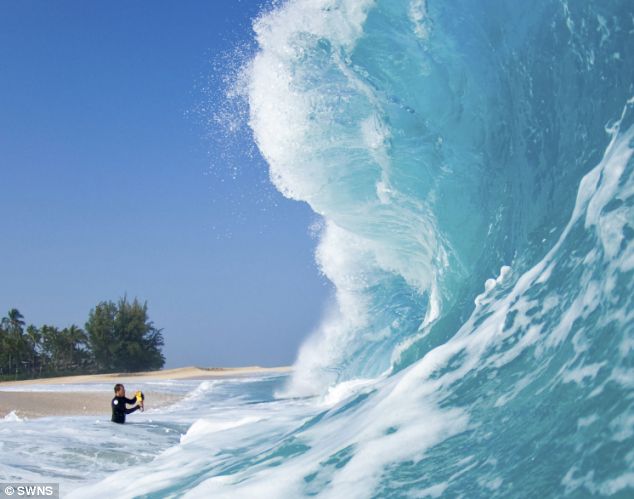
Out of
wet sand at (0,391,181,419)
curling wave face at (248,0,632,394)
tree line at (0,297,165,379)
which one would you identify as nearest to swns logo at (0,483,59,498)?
curling wave face at (248,0,632,394)

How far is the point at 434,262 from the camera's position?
896cm

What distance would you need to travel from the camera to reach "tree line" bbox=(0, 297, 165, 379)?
40.7 meters

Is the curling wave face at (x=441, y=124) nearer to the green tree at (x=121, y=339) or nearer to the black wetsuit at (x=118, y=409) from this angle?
the black wetsuit at (x=118, y=409)

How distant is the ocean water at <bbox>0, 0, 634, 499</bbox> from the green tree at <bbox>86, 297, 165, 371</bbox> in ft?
98.2

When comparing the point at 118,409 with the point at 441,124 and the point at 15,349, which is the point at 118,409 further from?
the point at 15,349

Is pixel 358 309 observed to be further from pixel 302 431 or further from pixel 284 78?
pixel 302 431

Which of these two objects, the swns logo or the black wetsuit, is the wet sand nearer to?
the black wetsuit

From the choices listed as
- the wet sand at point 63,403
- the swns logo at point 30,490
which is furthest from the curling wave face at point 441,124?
the wet sand at point 63,403

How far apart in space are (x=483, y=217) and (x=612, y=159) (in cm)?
315

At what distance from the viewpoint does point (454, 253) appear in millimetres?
7867

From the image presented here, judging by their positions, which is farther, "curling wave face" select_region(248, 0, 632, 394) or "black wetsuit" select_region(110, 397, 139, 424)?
"black wetsuit" select_region(110, 397, 139, 424)

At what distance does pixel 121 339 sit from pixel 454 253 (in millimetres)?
35903

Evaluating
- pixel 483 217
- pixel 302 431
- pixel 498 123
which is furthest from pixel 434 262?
pixel 302 431

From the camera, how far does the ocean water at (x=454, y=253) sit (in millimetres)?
3152
